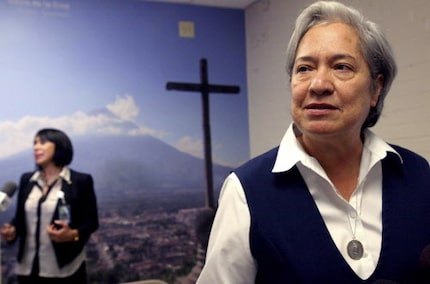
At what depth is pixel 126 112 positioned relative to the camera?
3631 millimetres

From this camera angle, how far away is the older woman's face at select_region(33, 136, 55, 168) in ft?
8.98

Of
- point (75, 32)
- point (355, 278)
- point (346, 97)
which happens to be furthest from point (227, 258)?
point (75, 32)

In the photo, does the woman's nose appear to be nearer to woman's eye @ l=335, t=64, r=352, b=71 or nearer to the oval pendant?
woman's eye @ l=335, t=64, r=352, b=71

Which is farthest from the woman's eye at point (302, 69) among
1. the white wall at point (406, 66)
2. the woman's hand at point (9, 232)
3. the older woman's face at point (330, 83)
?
the woman's hand at point (9, 232)

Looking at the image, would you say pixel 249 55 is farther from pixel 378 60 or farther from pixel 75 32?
pixel 378 60

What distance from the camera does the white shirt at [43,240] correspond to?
8.57ft

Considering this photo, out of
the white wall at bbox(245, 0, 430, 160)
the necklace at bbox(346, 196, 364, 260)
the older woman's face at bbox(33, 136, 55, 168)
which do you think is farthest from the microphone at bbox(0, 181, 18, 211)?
the necklace at bbox(346, 196, 364, 260)

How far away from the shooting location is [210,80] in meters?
3.97

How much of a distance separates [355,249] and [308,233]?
0.11 metres

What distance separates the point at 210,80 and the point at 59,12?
136cm

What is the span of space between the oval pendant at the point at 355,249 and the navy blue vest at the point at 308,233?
4 cm

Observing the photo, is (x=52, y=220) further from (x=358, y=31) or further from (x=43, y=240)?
(x=358, y=31)

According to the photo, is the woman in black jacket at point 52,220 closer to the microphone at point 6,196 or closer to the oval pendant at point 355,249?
the microphone at point 6,196

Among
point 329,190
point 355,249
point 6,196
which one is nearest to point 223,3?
point 6,196
